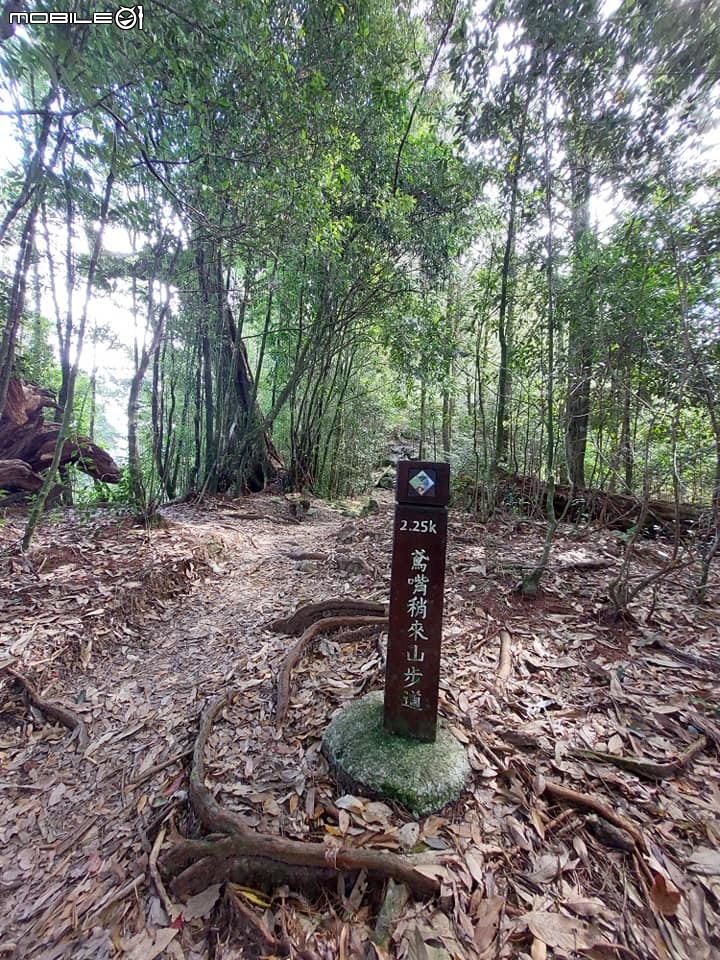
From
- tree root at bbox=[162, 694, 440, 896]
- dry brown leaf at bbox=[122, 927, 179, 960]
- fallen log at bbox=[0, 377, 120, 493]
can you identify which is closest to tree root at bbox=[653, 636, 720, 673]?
tree root at bbox=[162, 694, 440, 896]

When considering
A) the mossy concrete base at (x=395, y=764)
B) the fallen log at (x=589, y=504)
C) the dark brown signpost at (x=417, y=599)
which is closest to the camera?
the mossy concrete base at (x=395, y=764)

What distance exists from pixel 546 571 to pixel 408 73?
7824 mm

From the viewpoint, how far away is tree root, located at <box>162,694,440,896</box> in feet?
4.52

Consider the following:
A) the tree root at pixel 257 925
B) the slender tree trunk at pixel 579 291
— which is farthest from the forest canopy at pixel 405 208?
the tree root at pixel 257 925

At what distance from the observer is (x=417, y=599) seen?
182cm

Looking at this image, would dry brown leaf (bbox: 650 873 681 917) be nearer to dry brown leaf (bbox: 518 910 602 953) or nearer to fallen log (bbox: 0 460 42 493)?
dry brown leaf (bbox: 518 910 602 953)

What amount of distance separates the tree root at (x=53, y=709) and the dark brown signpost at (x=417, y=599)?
6.07 feet

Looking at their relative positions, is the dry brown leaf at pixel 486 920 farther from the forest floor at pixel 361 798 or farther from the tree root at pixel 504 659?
the tree root at pixel 504 659

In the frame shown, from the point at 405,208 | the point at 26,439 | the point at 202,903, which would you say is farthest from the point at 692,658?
the point at 26,439

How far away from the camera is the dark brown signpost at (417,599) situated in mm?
1794

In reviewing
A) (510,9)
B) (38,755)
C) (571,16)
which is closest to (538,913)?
(38,755)

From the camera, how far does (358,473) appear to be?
1142 cm

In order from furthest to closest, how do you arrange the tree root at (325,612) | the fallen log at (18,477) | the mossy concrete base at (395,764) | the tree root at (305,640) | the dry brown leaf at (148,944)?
the fallen log at (18,477), the tree root at (325,612), the tree root at (305,640), the mossy concrete base at (395,764), the dry brown leaf at (148,944)

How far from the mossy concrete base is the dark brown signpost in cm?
7
